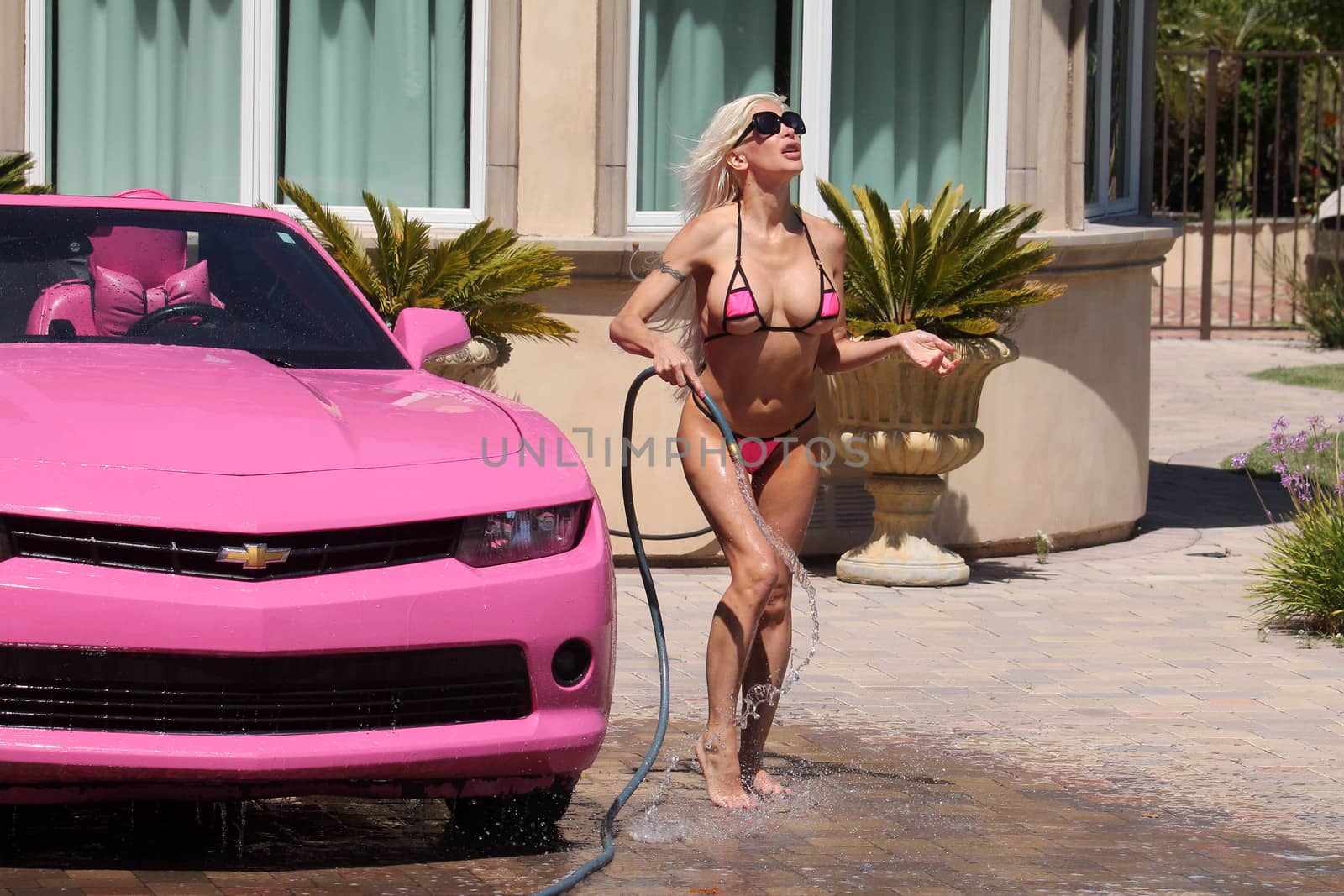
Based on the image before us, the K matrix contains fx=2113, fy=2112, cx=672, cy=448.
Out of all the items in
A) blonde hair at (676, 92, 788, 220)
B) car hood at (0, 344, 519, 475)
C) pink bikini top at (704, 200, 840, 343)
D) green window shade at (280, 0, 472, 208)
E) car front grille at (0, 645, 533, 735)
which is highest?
green window shade at (280, 0, 472, 208)

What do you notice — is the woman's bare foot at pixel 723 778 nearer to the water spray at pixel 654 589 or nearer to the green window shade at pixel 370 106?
the water spray at pixel 654 589

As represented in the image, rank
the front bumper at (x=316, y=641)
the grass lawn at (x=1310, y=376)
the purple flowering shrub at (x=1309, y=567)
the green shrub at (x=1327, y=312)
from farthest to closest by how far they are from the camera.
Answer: the green shrub at (x=1327, y=312) < the grass lawn at (x=1310, y=376) < the purple flowering shrub at (x=1309, y=567) < the front bumper at (x=316, y=641)

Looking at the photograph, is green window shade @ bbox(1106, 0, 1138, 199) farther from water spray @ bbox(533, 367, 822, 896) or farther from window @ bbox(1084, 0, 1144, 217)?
water spray @ bbox(533, 367, 822, 896)

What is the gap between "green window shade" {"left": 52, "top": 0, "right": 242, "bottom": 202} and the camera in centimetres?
1063

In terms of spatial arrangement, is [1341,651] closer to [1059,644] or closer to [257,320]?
[1059,644]

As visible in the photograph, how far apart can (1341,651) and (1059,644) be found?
1115 millimetres

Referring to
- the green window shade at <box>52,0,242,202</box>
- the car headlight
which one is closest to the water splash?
the car headlight

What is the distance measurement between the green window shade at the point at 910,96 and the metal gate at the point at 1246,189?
10001mm

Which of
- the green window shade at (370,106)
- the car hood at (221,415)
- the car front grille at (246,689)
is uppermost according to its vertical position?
the green window shade at (370,106)

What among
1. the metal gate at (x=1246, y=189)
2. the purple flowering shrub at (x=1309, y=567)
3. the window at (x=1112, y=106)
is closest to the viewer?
the purple flowering shrub at (x=1309, y=567)

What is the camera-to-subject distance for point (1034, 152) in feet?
35.2

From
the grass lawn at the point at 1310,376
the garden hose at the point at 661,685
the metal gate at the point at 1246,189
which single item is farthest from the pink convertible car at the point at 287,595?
the metal gate at the point at 1246,189

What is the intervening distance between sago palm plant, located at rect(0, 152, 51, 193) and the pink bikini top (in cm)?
487

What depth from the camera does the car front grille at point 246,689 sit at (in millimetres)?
4500
